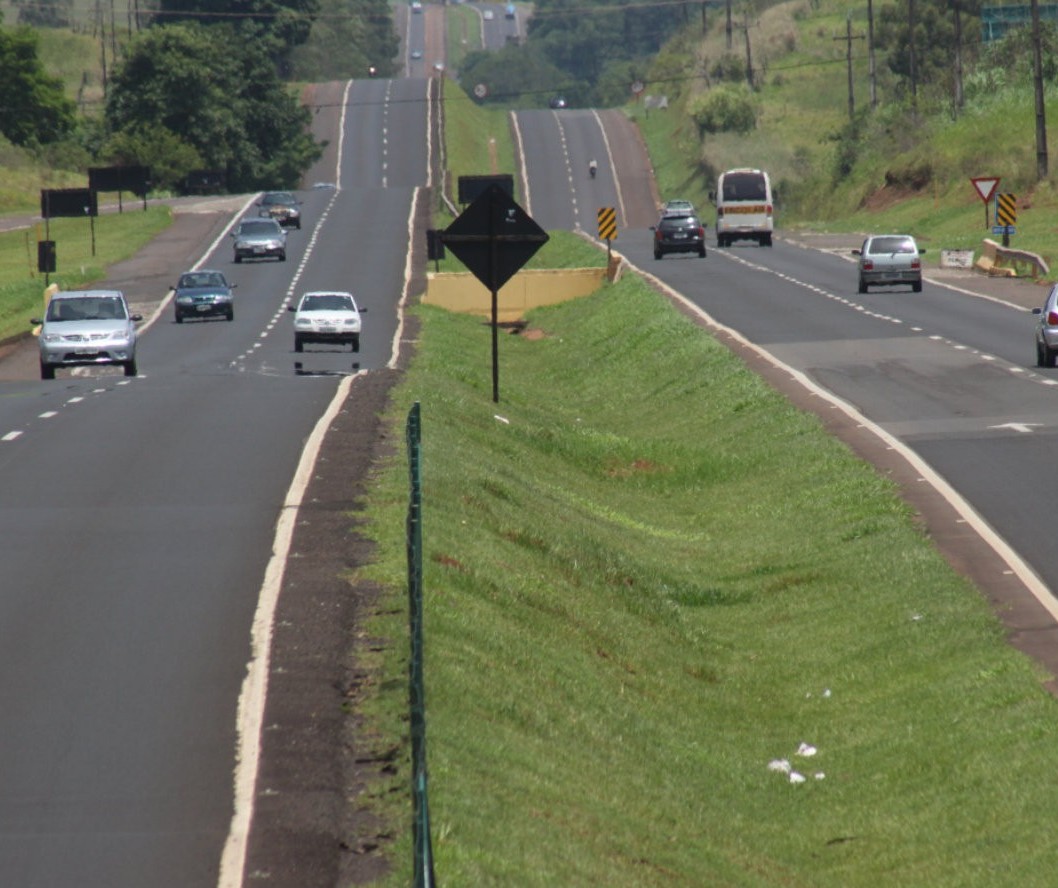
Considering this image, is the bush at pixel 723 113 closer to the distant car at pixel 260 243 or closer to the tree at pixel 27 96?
the tree at pixel 27 96

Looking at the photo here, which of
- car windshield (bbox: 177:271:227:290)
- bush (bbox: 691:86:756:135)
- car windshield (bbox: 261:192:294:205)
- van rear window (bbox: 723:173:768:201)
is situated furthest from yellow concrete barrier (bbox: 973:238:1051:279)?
bush (bbox: 691:86:756:135)

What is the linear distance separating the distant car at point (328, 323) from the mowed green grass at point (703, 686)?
924 inches

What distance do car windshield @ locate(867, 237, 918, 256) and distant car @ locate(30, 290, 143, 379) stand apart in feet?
84.9

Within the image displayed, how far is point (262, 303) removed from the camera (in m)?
67.6

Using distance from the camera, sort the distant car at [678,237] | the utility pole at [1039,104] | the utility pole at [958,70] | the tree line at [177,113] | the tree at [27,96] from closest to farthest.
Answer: the utility pole at [1039,104] → the distant car at [678,237] → the utility pole at [958,70] → the tree line at [177,113] → the tree at [27,96]

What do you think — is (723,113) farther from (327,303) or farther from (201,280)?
(327,303)

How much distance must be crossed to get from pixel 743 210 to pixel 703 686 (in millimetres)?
68723

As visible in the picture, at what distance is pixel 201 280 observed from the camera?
6375cm

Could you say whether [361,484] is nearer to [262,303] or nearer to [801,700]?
[801,700]

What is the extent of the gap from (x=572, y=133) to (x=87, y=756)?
13172 centimetres

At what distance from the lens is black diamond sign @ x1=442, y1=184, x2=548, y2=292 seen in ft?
81.0

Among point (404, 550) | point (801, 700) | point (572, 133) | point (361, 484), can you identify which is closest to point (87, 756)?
point (404, 550)

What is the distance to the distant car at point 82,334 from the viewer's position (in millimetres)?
39031

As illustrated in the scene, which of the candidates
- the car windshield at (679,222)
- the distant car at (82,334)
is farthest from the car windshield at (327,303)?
the car windshield at (679,222)
